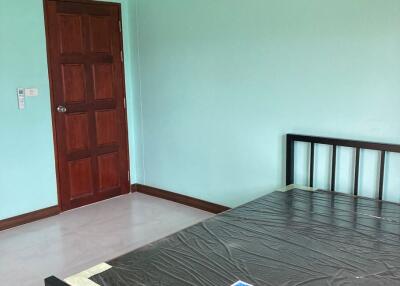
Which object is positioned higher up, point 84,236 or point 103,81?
point 103,81

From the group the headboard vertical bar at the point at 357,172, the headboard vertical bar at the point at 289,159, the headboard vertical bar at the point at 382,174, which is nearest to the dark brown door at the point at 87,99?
the headboard vertical bar at the point at 289,159

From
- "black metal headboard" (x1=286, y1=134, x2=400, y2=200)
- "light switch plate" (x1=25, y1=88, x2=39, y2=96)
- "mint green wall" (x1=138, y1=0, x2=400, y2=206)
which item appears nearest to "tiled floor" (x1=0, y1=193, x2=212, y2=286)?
"mint green wall" (x1=138, y1=0, x2=400, y2=206)

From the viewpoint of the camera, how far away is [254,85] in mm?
3561

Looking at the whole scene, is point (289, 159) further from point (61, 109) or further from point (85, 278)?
point (61, 109)

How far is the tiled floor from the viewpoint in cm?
304

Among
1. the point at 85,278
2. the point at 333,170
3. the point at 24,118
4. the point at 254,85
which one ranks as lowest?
the point at 85,278

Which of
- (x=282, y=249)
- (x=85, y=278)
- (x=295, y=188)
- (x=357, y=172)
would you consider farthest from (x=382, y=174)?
(x=85, y=278)

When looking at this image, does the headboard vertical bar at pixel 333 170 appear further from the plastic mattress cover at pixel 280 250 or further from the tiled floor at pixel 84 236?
the tiled floor at pixel 84 236

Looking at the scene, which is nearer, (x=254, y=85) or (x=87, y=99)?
(x=254, y=85)

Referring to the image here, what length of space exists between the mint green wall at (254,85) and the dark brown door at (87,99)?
32cm

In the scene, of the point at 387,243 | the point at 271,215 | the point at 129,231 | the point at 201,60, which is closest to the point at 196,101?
the point at 201,60

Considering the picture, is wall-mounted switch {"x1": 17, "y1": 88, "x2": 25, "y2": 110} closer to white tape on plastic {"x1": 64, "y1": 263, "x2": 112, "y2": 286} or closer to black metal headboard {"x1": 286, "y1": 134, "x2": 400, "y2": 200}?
white tape on plastic {"x1": 64, "y1": 263, "x2": 112, "y2": 286}

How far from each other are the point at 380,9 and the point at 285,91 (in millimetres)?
927

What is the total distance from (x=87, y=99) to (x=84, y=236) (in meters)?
1.47
